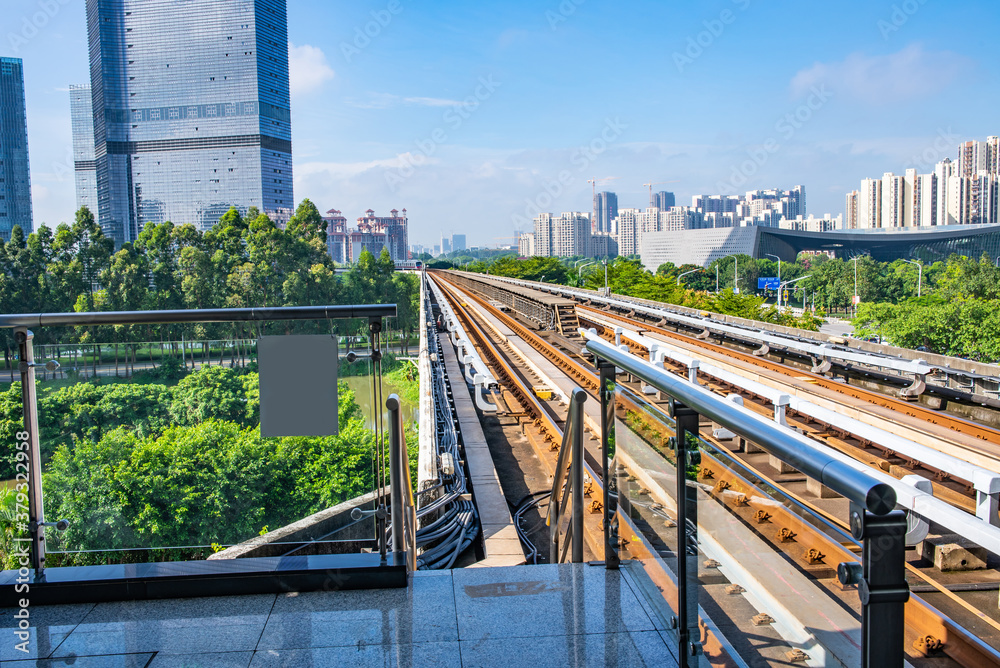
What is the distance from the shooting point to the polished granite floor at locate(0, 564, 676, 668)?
2434 millimetres

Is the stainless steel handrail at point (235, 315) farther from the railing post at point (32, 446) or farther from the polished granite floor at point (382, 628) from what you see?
the polished granite floor at point (382, 628)

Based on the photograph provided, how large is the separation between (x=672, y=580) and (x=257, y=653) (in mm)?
1522

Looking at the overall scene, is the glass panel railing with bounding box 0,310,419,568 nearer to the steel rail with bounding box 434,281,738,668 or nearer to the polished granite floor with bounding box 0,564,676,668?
the polished granite floor with bounding box 0,564,676,668

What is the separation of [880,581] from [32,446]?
3.22m

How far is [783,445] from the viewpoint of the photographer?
56.8 inches

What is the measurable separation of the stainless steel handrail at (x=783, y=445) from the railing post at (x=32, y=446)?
256 cm

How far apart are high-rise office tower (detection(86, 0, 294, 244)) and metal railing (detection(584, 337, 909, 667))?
5721 inches

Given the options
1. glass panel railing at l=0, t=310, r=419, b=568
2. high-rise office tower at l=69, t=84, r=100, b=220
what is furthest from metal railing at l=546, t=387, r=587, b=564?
high-rise office tower at l=69, t=84, r=100, b=220

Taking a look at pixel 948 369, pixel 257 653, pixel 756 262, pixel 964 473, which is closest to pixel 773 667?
pixel 257 653

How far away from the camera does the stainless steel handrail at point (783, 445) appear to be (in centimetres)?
114

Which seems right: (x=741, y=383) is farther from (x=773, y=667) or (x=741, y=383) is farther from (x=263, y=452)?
(x=773, y=667)

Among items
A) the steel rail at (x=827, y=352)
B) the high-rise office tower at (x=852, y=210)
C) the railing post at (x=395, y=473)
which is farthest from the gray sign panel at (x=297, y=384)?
the high-rise office tower at (x=852, y=210)

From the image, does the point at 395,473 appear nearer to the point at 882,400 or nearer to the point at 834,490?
the point at 834,490

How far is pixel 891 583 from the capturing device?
1189mm
